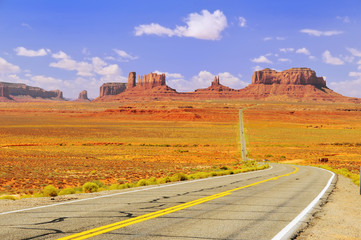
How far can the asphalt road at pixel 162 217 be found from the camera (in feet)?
21.1

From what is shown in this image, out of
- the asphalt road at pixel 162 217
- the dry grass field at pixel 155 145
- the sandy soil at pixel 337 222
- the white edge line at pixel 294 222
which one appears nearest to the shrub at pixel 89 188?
the asphalt road at pixel 162 217

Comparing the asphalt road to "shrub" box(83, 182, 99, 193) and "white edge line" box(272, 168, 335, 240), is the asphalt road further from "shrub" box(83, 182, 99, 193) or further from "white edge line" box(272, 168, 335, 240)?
"shrub" box(83, 182, 99, 193)

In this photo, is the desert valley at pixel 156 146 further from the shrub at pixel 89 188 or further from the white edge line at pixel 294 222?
the white edge line at pixel 294 222

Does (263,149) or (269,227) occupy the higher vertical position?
(269,227)

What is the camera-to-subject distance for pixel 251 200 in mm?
10930

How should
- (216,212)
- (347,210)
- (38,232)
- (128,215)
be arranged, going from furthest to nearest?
(347,210) < (216,212) < (128,215) < (38,232)

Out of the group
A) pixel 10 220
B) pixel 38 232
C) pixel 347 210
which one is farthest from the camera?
pixel 347 210

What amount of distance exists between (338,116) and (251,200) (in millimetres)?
152930

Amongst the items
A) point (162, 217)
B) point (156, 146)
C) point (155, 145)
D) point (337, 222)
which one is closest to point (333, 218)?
point (337, 222)

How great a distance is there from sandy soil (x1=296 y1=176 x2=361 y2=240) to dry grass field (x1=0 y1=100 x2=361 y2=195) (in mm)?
14254

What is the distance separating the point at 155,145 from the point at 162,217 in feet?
180

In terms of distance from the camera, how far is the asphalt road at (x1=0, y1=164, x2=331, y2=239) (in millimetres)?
6445

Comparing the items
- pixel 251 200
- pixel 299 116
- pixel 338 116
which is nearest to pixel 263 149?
pixel 251 200

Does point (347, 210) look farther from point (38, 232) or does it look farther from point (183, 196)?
point (38, 232)
